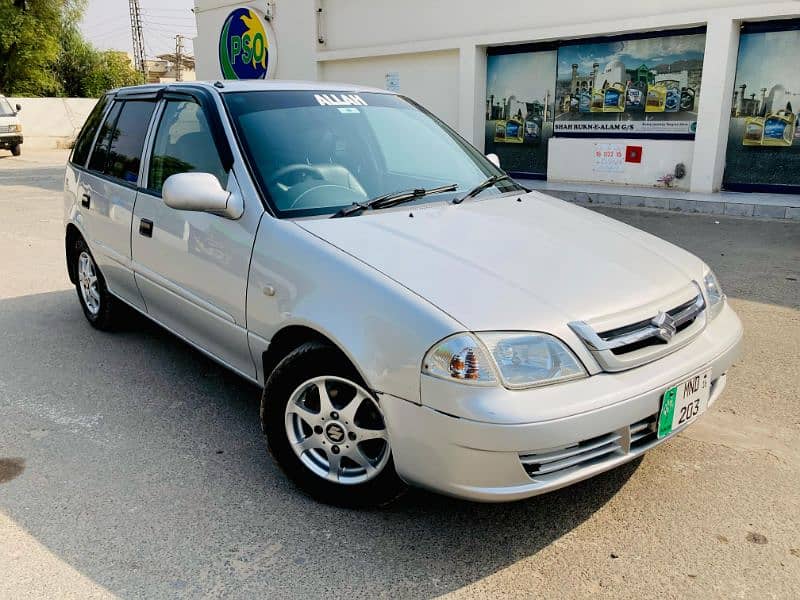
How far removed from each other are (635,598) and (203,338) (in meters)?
2.33

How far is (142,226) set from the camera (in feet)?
13.2

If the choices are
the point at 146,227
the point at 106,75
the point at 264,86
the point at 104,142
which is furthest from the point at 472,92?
the point at 106,75

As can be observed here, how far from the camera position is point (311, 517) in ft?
9.39

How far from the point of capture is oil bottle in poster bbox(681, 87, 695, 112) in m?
11.2

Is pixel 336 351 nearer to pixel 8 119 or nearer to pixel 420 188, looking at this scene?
pixel 420 188

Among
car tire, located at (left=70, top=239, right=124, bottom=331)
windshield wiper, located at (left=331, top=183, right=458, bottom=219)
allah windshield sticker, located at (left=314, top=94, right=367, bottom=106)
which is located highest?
allah windshield sticker, located at (left=314, top=94, right=367, bottom=106)

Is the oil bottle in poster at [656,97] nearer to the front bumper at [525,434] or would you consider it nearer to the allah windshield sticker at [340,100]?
the allah windshield sticker at [340,100]

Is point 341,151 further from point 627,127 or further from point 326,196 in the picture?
point 627,127

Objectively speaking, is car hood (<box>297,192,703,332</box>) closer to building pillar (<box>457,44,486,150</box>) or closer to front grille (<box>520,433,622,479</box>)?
front grille (<box>520,433,622,479</box>)

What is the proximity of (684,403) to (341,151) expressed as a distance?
200 centimetres

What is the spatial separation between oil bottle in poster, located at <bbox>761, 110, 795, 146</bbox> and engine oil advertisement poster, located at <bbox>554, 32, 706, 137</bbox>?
1.05 metres

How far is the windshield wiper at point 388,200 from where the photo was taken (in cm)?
316

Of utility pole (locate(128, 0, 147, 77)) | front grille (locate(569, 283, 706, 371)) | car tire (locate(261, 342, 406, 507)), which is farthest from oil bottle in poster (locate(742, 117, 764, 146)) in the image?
utility pole (locate(128, 0, 147, 77))

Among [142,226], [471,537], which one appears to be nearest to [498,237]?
[471,537]
